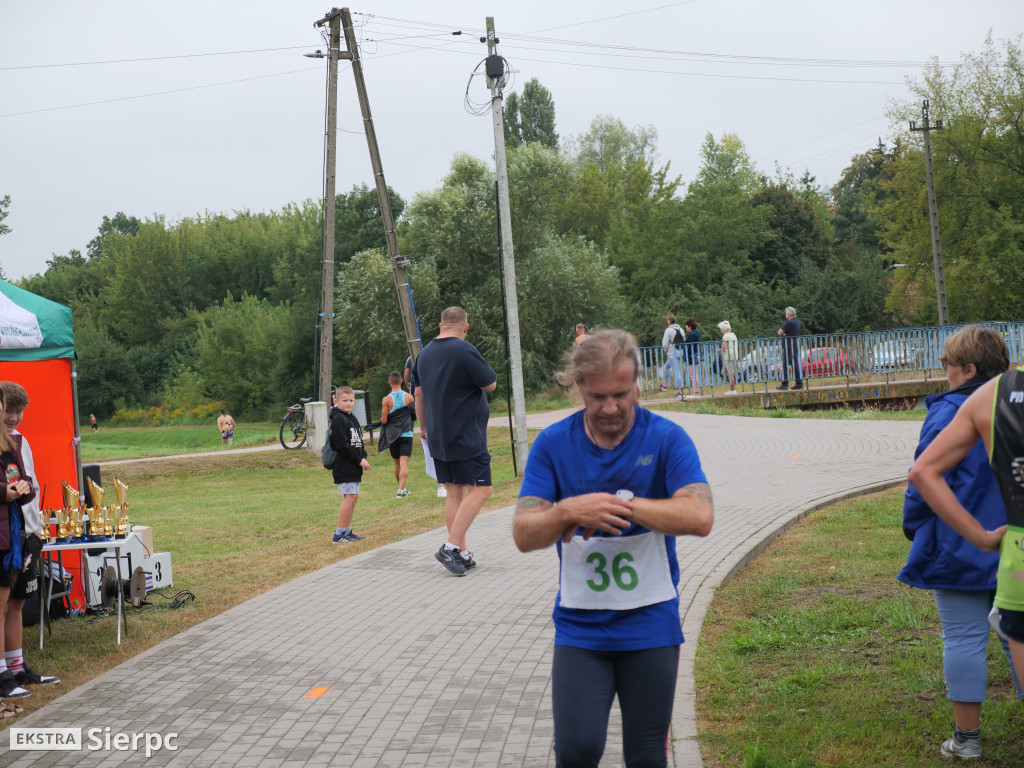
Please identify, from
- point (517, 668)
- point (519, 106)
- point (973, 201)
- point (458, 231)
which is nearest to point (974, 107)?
point (973, 201)

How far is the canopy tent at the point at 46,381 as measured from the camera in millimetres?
7547

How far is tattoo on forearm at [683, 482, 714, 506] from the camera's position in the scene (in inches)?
114

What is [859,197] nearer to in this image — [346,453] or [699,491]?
[346,453]

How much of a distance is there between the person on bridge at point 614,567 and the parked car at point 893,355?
2523 cm

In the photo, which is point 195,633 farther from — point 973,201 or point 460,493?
point 973,201

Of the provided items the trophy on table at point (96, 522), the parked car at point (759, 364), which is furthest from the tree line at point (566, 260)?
the trophy on table at point (96, 522)

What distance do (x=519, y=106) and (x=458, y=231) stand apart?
30.8 meters

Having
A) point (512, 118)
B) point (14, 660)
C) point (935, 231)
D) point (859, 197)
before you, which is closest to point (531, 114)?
point (512, 118)

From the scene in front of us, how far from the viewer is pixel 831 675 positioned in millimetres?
5113

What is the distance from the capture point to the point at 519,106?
226 ft

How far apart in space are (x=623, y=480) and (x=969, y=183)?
4704 cm

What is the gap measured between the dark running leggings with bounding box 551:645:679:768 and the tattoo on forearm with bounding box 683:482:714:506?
1.50ft

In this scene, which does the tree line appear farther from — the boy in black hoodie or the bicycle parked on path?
the boy in black hoodie

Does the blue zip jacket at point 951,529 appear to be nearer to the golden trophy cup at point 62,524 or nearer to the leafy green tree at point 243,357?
the golden trophy cup at point 62,524
